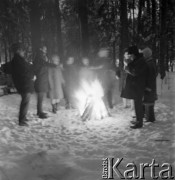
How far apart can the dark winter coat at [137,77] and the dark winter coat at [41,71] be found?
9.69ft

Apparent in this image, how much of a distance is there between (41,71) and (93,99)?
1963mm

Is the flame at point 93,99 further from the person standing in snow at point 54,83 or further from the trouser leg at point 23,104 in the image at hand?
the trouser leg at point 23,104

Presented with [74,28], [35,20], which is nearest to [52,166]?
[35,20]

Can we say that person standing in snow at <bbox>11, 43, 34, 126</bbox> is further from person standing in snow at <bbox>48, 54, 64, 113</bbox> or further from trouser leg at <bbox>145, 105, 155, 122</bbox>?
trouser leg at <bbox>145, 105, 155, 122</bbox>

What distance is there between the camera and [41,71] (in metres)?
9.54

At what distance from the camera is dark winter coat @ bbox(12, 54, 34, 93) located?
835 centimetres

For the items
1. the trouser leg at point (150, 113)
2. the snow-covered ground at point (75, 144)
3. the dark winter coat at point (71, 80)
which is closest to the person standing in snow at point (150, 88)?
the trouser leg at point (150, 113)

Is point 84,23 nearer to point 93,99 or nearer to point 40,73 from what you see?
point 40,73

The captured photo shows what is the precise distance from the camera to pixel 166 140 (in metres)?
6.77

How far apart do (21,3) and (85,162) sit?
17.4m

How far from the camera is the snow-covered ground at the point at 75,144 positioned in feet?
17.1

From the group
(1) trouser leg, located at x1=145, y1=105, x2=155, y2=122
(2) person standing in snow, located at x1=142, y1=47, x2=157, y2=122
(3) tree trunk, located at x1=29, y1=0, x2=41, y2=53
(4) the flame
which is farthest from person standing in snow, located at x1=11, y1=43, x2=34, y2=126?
(3) tree trunk, located at x1=29, y1=0, x2=41, y2=53

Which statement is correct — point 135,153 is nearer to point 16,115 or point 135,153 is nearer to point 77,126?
point 77,126

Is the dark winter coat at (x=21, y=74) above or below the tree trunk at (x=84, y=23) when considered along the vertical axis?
below
